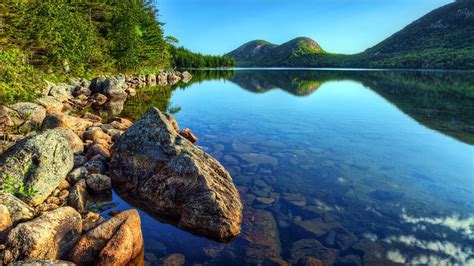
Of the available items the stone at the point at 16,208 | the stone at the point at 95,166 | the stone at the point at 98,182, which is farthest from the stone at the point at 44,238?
the stone at the point at 95,166

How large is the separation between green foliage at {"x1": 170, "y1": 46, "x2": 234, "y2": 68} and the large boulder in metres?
126

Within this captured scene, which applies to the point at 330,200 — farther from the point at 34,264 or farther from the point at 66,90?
the point at 66,90

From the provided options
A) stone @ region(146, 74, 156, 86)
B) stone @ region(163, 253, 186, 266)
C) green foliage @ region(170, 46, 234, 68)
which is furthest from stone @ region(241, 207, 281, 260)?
green foliage @ region(170, 46, 234, 68)

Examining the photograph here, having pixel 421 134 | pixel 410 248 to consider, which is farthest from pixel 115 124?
pixel 421 134

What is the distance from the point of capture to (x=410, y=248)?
7.93 meters

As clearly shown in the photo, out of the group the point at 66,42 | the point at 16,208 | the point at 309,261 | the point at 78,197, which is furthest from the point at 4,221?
the point at 66,42

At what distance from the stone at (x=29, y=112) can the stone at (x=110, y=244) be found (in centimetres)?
1166

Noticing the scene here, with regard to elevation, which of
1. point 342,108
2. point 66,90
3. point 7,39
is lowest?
point 342,108

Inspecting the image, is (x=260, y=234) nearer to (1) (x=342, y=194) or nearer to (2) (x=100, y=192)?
(1) (x=342, y=194)

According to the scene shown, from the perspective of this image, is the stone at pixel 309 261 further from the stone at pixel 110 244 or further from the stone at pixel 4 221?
the stone at pixel 4 221

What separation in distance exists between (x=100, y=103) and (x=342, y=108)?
2453cm

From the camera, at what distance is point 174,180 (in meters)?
9.30

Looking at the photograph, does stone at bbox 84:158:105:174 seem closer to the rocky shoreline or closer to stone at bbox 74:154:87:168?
the rocky shoreline

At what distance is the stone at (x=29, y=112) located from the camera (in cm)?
1573
